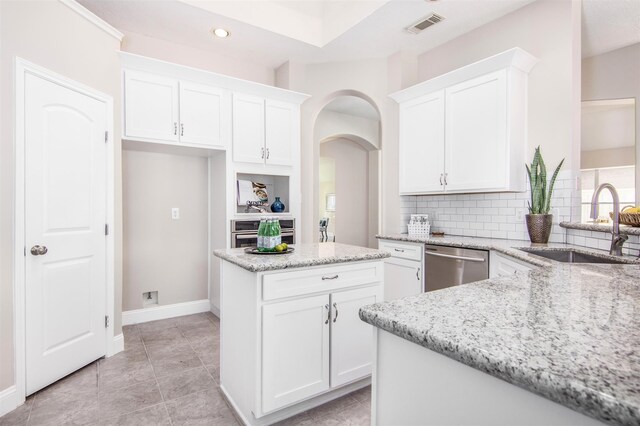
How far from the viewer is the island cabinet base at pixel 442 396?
0.56 meters

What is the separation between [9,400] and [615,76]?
5.99 meters

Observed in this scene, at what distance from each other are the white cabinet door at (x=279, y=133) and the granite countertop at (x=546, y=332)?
3.00 metres

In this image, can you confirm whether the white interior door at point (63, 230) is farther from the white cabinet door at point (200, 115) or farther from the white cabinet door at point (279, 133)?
the white cabinet door at point (279, 133)

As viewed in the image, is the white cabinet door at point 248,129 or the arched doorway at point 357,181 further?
the arched doorway at point 357,181

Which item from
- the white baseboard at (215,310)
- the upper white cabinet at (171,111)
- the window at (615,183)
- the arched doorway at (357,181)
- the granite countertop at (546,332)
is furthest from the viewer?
the arched doorway at (357,181)

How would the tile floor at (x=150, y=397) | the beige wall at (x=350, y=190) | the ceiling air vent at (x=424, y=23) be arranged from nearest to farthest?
1. the tile floor at (x=150, y=397)
2. the ceiling air vent at (x=424, y=23)
3. the beige wall at (x=350, y=190)

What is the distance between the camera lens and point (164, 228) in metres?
3.65

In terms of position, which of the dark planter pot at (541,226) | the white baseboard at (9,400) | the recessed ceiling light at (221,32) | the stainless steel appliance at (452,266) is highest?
the recessed ceiling light at (221,32)

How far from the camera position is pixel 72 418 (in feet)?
6.35

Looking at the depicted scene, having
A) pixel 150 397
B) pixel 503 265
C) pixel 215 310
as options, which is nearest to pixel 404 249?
pixel 503 265

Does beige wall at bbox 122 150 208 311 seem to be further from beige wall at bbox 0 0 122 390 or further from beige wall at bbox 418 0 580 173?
beige wall at bbox 418 0 580 173

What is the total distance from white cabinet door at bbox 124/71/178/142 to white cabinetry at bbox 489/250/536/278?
3004 mm

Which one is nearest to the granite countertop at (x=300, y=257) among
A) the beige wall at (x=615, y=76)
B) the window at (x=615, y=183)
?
the beige wall at (x=615, y=76)

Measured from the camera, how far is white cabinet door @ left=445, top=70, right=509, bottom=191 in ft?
9.61
